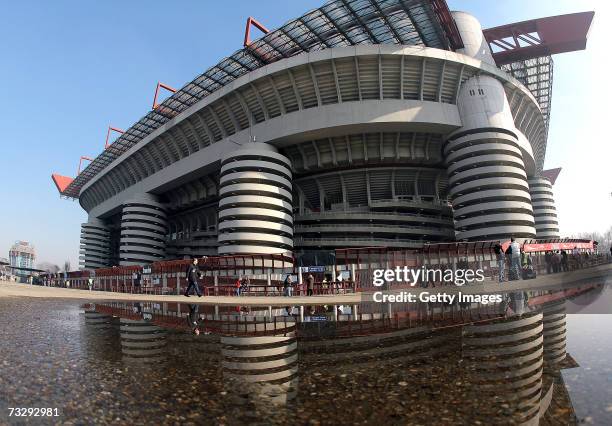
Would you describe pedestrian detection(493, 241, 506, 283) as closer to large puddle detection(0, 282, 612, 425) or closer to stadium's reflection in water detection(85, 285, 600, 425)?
stadium's reflection in water detection(85, 285, 600, 425)

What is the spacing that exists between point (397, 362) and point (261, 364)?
1544mm

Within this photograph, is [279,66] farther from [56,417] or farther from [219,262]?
[56,417]

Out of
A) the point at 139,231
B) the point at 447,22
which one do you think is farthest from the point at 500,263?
the point at 139,231

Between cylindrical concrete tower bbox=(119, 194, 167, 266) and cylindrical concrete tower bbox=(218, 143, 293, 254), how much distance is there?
24.9 metres

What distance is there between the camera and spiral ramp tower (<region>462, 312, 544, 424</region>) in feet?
8.09

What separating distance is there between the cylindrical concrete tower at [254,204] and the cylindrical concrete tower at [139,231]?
24.9m

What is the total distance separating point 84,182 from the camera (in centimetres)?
8300

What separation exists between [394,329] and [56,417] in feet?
15.9

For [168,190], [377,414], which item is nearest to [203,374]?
[377,414]

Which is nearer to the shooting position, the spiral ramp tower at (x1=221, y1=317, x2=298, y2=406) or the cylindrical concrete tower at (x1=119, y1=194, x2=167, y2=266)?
the spiral ramp tower at (x1=221, y1=317, x2=298, y2=406)

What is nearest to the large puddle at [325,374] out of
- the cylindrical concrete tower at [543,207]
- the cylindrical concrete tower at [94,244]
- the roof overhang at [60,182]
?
the cylindrical concrete tower at [543,207]

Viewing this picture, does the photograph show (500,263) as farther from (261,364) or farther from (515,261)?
(261,364)

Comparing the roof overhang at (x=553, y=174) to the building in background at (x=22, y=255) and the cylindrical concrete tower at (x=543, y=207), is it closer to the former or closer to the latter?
the cylindrical concrete tower at (x=543, y=207)

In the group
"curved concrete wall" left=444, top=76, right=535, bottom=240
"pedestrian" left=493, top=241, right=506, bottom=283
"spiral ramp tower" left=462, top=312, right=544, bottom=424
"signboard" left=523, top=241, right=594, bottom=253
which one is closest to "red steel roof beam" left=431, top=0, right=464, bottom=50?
"curved concrete wall" left=444, top=76, right=535, bottom=240
